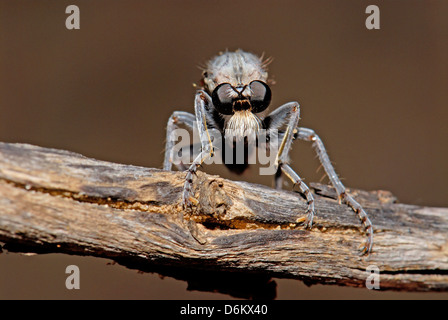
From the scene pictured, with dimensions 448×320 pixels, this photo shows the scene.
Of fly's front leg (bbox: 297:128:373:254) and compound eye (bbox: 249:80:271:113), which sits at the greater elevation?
compound eye (bbox: 249:80:271:113)

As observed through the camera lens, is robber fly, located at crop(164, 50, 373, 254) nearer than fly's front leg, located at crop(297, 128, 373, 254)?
No

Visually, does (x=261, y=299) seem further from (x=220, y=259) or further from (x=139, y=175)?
(x=139, y=175)

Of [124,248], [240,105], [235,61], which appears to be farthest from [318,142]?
[124,248]

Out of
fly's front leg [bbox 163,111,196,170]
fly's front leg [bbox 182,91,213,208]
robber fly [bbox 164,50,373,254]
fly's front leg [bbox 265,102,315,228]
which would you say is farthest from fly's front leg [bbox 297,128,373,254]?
fly's front leg [bbox 163,111,196,170]

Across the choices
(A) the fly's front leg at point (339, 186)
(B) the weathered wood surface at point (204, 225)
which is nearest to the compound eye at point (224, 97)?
(A) the fly's front leg at point (339, 186)

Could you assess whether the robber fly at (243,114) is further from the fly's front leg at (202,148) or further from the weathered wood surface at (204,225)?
the weathered wood surface at (204,225)

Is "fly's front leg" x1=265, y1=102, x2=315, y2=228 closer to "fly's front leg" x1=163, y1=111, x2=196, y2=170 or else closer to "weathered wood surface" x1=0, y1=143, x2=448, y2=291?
"weathered wood surface" x1=0, y1=143, x2=448, y2=291

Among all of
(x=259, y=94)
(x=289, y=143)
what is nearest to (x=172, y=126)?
(x=259, y=94)

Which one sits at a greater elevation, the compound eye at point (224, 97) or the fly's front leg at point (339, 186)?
the compound eye at point (224, 97)

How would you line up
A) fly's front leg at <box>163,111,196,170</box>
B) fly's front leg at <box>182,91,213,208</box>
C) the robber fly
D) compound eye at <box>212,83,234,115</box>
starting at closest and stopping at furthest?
1. fly's front leg at <box>182,91,213,208</box>
2. the robber fly
3. compound eye at <box>212,83,234,115</box>
4. fly's front leg at <box>163,111,196,170</box>
